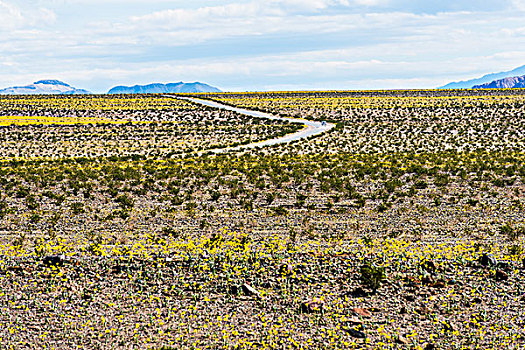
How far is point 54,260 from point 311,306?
5810 mm

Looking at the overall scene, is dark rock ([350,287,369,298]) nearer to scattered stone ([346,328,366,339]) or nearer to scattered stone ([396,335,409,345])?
scattered stone ([346,328,366,339])

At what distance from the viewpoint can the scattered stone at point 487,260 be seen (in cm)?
1059

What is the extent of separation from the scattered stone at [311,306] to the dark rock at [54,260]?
215 inches

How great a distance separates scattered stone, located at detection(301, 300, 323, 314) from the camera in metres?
8.92

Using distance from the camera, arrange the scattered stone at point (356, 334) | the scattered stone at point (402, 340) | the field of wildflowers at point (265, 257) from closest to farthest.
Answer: the scattered stone at point (402, 340)
the scattered stone at point (356, 334)
the field of wildflowers at point (265, 257)

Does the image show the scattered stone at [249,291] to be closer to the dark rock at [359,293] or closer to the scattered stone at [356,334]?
the dark rock at [359,293]

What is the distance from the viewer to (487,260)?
10.7 meters

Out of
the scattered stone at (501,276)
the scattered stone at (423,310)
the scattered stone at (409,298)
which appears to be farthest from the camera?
the scattered stone at (501,276)

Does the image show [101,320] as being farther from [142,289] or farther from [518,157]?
[518,157]

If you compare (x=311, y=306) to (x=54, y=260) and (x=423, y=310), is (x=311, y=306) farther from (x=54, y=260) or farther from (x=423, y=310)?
(x=54, y=260)

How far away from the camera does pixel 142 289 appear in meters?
9.81

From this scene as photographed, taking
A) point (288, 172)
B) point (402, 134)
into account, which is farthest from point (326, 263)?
point (402, 134)

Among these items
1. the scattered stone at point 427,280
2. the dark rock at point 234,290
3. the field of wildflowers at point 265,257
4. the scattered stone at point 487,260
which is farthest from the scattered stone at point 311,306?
the scattered stone at point 487,260

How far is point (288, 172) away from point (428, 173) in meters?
6.60
